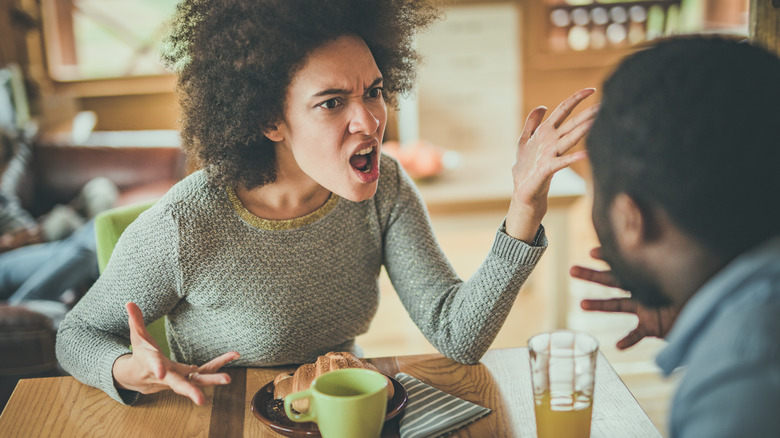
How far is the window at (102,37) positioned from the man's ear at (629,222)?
4.59m

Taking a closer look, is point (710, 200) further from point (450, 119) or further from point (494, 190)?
point (450, 119)

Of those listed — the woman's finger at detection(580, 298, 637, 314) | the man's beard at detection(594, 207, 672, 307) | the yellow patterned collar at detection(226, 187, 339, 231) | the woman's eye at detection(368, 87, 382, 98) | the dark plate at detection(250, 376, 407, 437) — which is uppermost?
the woman's eye at detection(368, 87, 382, 98)

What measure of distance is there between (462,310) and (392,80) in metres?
0.50

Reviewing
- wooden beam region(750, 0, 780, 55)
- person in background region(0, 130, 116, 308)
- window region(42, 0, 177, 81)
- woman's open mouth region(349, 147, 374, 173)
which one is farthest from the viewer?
window region(42, 0, 177, 81)

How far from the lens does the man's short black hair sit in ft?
2.11

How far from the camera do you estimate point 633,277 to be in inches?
30.0

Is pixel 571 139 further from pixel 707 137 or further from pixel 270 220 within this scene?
pixel 270 220

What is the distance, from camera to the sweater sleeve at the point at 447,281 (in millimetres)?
1184

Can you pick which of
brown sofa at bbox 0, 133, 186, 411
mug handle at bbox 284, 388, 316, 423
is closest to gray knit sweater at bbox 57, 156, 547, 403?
mug handle at bbox 284, 388, 316, 423

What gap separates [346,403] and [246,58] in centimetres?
64

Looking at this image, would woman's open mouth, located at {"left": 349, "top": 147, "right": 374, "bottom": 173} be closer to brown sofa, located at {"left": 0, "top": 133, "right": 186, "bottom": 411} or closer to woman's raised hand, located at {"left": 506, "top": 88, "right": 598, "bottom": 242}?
woman's raised hand, located at {"left": 506, "top": 88, "right": 598, "bottom": 242}

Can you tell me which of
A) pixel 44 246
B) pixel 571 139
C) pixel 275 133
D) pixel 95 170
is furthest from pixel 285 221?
pixel 95 170

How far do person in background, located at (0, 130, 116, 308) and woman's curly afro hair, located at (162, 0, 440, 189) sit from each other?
1.35 metres

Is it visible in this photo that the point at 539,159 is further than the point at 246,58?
No
